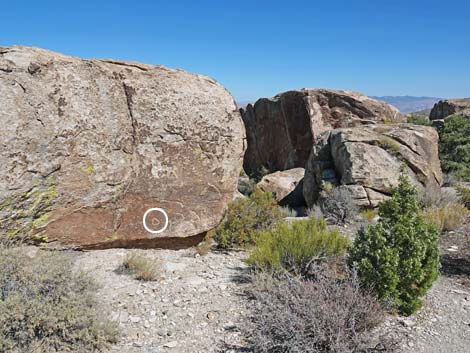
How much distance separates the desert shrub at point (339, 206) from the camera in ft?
29.9

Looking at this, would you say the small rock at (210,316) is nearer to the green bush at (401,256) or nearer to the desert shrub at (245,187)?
the green bush at (401,256)

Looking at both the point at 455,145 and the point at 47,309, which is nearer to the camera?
the point at 47,309

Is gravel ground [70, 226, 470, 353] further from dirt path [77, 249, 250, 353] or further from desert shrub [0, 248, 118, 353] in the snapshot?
desert shrub [0, 248, 118, 353]

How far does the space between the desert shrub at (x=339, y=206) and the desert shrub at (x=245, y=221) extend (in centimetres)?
253

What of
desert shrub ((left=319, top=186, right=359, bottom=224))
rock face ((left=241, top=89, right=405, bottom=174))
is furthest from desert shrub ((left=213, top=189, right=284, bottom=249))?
rock face ((left=241, top=89, right=405, bottom=174))

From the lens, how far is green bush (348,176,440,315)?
4.21m

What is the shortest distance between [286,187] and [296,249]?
9745 millimetres

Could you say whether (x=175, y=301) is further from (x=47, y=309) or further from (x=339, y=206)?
(x=339, y=206)

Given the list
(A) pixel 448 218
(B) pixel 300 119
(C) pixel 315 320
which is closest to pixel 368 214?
(A) pixel 448 218

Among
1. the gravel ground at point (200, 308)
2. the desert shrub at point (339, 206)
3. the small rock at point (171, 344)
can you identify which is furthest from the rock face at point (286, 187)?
the small rock at point (171, 344)

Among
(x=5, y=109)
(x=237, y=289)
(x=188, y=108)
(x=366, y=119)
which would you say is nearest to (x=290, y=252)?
(x=237, y=289)

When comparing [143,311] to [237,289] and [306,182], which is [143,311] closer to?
[237,289]

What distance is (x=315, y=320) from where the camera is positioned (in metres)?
3.58

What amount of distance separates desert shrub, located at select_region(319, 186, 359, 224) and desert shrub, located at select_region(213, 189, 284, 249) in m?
2.53
